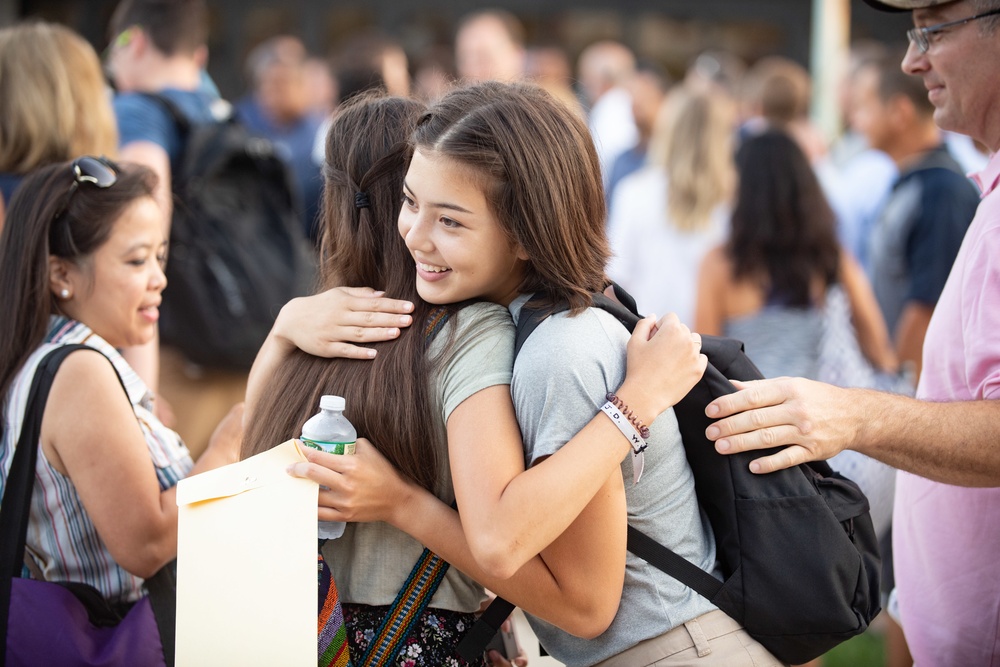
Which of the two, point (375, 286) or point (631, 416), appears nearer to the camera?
point (631, 416)

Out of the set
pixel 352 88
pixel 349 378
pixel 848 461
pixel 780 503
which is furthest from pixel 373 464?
pixel 352 88

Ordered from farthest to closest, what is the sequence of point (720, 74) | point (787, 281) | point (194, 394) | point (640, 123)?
1. point (720, 74)
2. point (640, 123)
3. point (787, 281)
4. point (194, 394)

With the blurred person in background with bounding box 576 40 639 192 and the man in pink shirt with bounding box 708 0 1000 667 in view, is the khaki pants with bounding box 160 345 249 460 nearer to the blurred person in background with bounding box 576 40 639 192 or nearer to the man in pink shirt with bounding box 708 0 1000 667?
the man in pink shirt with bounding box 708 0 1000 667

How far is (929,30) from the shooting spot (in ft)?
7.72

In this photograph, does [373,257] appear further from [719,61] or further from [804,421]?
[719,61]

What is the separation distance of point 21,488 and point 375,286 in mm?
859

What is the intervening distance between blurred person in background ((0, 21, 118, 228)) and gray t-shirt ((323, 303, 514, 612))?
80.4 inches

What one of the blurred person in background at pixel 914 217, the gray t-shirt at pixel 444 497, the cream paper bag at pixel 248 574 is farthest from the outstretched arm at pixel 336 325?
the blurred person in background at pixel 914 217

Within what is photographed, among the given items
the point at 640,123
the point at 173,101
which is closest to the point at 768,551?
the point at 173,101

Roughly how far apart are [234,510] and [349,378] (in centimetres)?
33

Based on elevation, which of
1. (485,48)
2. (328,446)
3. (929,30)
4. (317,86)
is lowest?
(328,446)

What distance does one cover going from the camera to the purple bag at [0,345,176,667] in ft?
6.81

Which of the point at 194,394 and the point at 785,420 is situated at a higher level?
the point at 785,420

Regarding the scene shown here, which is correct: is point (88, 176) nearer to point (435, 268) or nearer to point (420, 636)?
point (435, 268)
